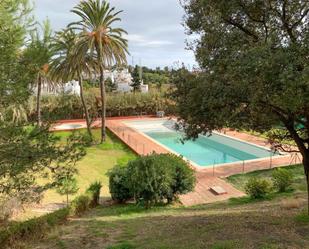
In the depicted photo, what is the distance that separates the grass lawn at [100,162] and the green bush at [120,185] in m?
1.13

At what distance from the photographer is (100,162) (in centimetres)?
1855

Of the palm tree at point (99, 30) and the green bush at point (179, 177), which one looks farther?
the palm tree at point (99, 30)

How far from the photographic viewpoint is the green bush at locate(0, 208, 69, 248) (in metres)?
7.19

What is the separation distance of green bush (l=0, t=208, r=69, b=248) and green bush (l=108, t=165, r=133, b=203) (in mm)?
3362

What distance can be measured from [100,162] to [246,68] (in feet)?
47.6

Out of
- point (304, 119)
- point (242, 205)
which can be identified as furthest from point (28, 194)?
point (242, 205)

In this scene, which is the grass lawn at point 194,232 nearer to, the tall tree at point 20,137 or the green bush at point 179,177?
the tall tree at point 20,137

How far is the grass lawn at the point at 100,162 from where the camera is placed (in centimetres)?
1364

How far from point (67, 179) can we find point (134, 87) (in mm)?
45238

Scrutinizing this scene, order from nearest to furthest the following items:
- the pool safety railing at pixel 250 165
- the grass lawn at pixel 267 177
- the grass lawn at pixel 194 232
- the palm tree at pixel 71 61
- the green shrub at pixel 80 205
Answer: the grass lawn at pixel 194 232 < the green shrub at pixel 80 205 < the grass lawn at pixel 267 177 < the pool safety railing at pixel 250 165 < the palm tree at pixel 71 61

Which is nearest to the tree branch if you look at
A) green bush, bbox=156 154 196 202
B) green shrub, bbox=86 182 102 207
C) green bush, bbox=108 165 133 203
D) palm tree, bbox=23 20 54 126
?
palm tree, bbox=23 20 54 126

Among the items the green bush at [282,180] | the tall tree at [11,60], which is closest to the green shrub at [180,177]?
the green bush at [282,180]

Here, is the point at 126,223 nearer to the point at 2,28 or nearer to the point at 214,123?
the point at 214,123

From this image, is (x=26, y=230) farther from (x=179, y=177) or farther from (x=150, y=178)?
(x=179, y=177)
